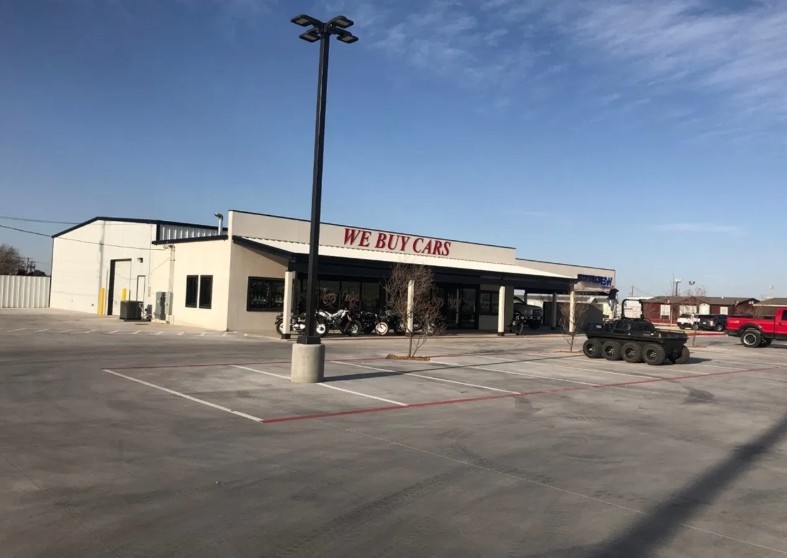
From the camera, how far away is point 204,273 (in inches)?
1217

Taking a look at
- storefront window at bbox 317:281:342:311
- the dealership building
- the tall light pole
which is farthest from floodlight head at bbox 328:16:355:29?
storefront window at bbox 317:281:342:311

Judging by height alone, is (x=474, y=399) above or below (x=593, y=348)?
below

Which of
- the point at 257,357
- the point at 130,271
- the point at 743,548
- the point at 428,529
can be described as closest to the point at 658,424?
the point at 743,548

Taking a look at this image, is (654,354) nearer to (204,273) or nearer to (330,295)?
(330,295)

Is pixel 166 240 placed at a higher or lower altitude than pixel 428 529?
higher

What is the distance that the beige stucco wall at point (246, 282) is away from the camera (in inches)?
1150

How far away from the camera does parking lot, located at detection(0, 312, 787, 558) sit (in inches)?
197

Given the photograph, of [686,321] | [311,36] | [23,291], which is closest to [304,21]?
[311,36]

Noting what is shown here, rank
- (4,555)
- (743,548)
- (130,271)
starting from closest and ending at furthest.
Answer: (4,555), (743,548), (130,271)

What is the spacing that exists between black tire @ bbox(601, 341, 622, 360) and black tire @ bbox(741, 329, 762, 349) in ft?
49.3

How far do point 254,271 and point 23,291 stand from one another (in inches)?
1145

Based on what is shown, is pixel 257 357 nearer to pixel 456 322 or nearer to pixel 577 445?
pixel 577 445

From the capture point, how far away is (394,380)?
14617mm

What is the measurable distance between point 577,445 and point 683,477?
65.7 inches
